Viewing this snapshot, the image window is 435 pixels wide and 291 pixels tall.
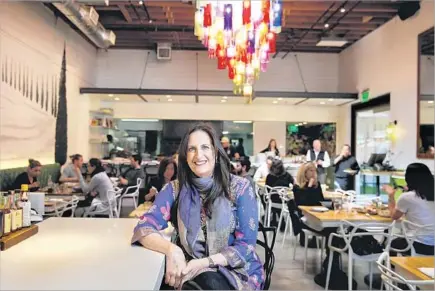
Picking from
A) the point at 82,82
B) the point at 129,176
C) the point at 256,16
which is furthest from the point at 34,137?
the point at 256,16

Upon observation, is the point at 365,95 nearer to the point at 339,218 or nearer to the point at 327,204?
the point at 327,204

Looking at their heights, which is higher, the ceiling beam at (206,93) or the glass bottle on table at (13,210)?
the ceiling beam at (206,93)

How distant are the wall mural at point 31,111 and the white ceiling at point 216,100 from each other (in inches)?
82.4

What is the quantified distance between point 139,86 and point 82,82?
190cm

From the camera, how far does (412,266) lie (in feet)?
7.88

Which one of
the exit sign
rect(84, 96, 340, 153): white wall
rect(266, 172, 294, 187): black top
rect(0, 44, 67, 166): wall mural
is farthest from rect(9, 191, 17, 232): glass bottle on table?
rect(84, 96, 340, 153): white wall

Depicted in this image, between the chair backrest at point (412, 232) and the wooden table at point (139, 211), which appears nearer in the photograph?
the wooden table at point (139, 211)

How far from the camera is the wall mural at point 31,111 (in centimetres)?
643

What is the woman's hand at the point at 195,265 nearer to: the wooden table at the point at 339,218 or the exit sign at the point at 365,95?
the wooden table at the point at 339,218

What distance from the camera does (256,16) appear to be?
486cm

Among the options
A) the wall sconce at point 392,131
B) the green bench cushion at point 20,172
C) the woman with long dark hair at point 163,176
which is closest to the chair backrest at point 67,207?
the green bench cushion at point 20,172

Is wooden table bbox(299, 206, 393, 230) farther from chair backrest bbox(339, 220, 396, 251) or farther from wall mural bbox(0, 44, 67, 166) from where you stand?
wall mural bbox(0, 44, 67, 166)

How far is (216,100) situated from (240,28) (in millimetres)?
6580

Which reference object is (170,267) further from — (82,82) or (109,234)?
(82,82)
